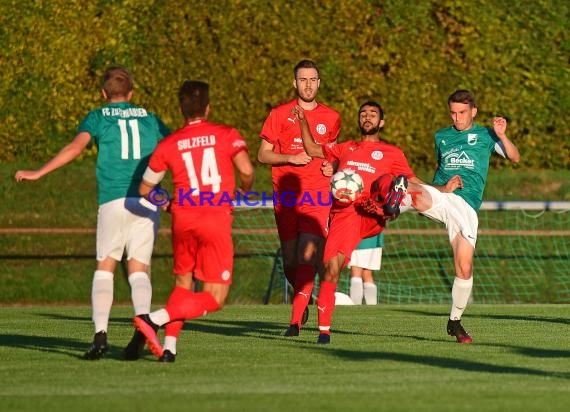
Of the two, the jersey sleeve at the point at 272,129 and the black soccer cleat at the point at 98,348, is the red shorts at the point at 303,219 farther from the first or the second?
the black soccer cleat at the point at 98,348

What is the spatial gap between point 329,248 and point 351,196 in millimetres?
486

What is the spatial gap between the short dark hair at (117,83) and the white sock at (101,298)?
124 cm

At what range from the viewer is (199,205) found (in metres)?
9.29

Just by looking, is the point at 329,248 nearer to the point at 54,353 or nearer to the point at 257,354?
the point at 257,354

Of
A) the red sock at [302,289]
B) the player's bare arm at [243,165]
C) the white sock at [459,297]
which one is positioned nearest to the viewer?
the player's bare arm at [243,165]

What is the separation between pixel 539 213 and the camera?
20.9 m

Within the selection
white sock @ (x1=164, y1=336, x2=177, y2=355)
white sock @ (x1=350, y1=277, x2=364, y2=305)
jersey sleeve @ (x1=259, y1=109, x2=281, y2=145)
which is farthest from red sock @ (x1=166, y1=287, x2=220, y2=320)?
white sock @ (x1=350, y1=277, x2=364, y2=305)

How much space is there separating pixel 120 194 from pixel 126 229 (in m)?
0.24

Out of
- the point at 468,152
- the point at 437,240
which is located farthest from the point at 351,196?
the point at 437,240

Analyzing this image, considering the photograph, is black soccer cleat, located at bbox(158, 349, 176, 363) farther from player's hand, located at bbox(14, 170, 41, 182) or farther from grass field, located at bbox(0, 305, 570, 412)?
player's hand, located at bbox(14, 170, 41, 182)

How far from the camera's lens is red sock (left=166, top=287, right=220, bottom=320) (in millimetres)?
9258

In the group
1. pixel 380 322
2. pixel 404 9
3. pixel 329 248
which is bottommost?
pixel 380 322

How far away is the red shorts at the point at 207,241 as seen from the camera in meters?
9.28

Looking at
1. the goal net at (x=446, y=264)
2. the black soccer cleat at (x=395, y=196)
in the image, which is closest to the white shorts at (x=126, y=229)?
the black soccer cleat at (x=395, y=196)
